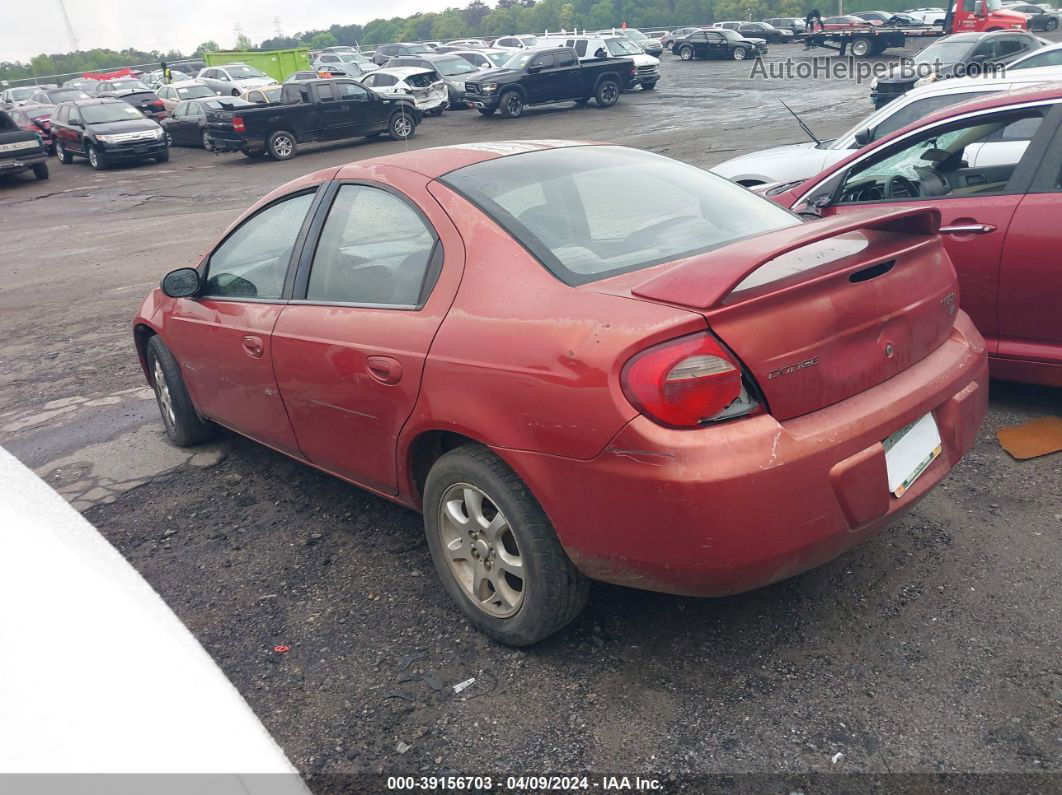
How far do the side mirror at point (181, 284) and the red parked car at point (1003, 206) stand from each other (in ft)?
9.73

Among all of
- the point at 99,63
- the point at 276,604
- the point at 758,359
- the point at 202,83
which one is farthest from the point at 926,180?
the point at 99,63

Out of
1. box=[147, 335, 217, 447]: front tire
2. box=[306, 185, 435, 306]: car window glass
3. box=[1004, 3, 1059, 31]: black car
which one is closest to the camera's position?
box=[306, 185, 435, 306]: car window glass

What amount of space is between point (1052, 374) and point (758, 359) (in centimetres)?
252

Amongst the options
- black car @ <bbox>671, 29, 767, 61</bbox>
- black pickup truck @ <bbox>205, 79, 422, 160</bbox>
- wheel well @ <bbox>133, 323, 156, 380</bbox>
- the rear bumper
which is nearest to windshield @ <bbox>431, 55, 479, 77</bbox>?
black pickup truck @ <bbox>205, 79, 422, 160</bbox>

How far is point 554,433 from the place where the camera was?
258cm

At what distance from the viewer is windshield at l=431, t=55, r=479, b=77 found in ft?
102

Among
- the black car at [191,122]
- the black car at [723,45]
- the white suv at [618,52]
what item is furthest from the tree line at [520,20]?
the black car at [191,122]

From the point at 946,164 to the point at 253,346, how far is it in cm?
364

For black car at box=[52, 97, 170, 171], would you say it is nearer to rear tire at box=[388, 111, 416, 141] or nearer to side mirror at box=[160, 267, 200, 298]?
rear tire at box=[388, 111, 416, 141]

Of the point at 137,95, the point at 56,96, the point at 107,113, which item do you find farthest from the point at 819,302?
the point at 56,96

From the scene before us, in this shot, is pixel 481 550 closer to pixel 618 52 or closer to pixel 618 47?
pixel 618 52

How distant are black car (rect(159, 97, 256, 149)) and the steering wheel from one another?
23.7 metres

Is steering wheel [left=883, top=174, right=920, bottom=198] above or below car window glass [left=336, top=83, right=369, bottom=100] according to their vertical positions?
above

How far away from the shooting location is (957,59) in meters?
16.7
